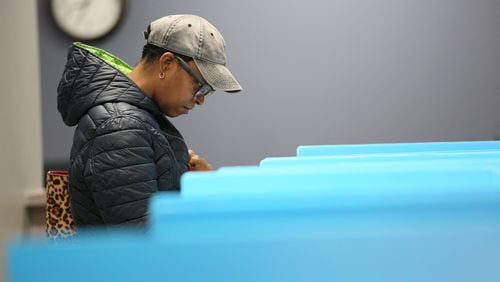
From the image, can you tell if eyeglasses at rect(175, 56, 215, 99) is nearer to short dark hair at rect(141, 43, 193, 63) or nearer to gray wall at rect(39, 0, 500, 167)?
short dark hair at rect(141, 43, 193, 63)

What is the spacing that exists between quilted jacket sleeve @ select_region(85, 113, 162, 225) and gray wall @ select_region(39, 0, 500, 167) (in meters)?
1.64

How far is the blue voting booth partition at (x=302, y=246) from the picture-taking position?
0.87 feet

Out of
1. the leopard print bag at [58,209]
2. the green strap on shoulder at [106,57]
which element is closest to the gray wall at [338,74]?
the leopard print bag at [58,209]

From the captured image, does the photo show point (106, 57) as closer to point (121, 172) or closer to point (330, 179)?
point (121, 172)

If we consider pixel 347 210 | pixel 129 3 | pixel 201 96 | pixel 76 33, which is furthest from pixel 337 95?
pixel 347 210

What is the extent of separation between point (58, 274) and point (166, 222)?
0.19 feet

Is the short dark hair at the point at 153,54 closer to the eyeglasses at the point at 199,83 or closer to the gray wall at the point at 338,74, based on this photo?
the eyeglasses at the point at 199,83

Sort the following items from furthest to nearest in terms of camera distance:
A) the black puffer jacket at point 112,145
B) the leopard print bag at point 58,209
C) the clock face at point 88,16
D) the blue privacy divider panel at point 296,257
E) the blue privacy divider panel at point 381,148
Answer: the clock face at point 88,16 < the leopard print bag at point 58,209 < the black puffer jacket at point 112,145 < the blue privacy divider panel at point 381,148 < the blue privacy divider panel at point 296,257

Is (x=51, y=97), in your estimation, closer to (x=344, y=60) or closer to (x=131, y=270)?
(x=344, y=60)

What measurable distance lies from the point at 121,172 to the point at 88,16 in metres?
1.81

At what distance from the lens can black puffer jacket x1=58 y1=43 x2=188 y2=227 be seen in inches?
44.0

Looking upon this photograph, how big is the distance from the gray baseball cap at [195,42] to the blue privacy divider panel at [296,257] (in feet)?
3.51

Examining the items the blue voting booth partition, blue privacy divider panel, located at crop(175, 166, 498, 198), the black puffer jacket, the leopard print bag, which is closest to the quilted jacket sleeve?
the black puffer jacket

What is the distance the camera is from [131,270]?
0.27m
